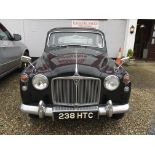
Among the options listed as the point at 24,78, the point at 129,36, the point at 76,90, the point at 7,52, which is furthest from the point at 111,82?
the point at 129,36

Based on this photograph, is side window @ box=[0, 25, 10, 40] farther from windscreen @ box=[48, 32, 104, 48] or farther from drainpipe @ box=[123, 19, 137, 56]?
drainpipe @ box=[123, 19, 137, 56]

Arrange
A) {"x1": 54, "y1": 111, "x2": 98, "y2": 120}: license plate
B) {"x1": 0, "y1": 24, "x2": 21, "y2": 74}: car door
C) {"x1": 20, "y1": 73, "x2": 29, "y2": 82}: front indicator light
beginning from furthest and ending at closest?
{"x1": 0, "y1": 24, "x2": 21, "y2": 74}: car door, {"x1": 20, "y1": 73, "x2": 29, "y2": 82}: front indicator light, {"x1": 54, "y1": 111, "x2": 98, "y2": 120}: license plate

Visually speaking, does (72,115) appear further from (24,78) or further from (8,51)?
(8,51)

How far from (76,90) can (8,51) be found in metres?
3.25

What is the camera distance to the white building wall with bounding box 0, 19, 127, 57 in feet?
28.3

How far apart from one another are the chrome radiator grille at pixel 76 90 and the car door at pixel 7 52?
2563 millimetres

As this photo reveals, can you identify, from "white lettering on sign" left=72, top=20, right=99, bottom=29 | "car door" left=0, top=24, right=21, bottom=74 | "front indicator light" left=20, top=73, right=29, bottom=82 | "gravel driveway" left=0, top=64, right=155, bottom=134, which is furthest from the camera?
"white lettering on sign" left=72, top=20, right=99, bottom=29

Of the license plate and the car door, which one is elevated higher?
the car door

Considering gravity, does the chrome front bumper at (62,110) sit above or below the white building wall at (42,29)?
below

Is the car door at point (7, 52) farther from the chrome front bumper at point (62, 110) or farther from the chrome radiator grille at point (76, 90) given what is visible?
the chrome radiator grille at point (76, 90)

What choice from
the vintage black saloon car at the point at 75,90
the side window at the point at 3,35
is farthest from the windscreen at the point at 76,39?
the side window at the point at 3,35

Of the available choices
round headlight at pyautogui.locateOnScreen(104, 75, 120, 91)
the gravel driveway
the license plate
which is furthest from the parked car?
round headlight at pyautogui.locateOnScreen(104, 75, 120, 91)

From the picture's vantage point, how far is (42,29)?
28.8 ft

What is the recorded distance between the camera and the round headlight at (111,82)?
2.70 m
